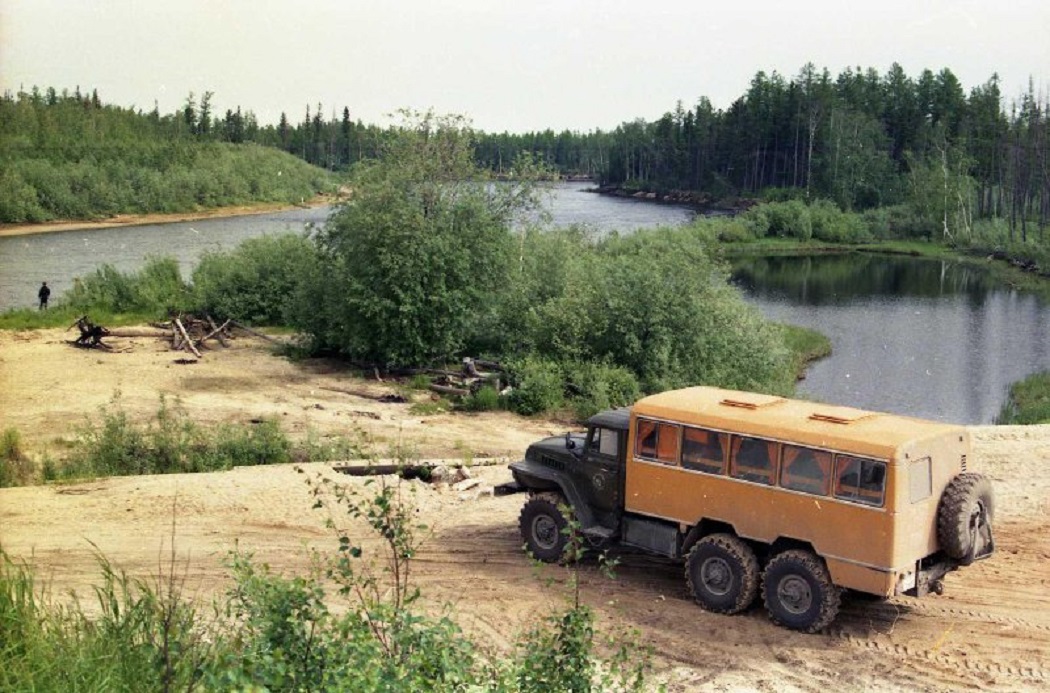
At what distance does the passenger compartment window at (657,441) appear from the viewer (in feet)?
47.7

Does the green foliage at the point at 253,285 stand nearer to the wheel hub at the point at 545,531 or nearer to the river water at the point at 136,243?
the river water at the point at 136,243

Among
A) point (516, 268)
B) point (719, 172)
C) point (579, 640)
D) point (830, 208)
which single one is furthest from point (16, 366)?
point (719, 172)

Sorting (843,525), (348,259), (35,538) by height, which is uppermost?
(348,259)

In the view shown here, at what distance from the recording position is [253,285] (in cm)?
4041

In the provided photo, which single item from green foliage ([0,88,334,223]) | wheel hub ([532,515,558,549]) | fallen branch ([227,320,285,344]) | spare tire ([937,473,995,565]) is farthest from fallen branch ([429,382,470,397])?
green foliage ([0,88,334,223])

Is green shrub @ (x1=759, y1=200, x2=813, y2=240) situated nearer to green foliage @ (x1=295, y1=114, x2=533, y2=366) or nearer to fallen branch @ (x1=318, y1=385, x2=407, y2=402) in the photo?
green foliage @ (x1=295, y1=114, x2=533, y2=366)

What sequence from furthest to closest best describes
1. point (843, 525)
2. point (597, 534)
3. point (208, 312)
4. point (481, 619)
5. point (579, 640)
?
point (208, 312), point (597, 534), point (481, 619), point (843, 525), point (579, 640)

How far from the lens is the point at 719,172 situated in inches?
5192

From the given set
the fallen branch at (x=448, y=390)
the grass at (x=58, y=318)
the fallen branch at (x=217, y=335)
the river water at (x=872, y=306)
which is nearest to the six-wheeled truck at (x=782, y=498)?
the fallen branch at (x=448, y=390)

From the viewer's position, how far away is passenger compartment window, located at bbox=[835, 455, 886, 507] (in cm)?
1297

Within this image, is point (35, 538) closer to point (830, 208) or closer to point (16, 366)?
point (16, 366)

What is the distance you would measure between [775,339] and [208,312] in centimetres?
2030

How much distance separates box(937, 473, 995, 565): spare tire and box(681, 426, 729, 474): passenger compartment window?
2.68 metres

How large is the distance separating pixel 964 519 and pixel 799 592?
213cm
